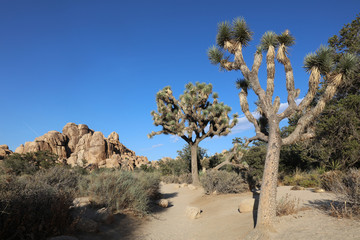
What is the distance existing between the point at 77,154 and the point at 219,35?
1904 inches

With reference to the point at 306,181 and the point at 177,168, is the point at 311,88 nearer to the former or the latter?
the point at 306,181

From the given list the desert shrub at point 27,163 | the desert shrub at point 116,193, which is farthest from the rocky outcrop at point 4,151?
the desert shrub at point 116,193

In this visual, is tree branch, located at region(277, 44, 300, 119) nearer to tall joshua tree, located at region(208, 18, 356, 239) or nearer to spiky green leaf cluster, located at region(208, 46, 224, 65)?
tall joshua tree, located at region(208, 18, 356, 239)

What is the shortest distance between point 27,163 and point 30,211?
504 inches

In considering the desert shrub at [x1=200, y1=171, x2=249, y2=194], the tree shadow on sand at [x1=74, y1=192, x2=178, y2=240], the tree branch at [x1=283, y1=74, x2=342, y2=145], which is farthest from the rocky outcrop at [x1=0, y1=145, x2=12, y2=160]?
the tree branch at [x1=283, y1=74, x2=342, y2=145]

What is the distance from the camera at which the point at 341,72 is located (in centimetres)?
739

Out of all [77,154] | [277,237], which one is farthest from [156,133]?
[77,154]

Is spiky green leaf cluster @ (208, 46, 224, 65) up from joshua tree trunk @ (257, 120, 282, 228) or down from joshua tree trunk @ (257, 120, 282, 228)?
up

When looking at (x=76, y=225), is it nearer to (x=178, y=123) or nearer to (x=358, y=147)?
(x=178, y=123)

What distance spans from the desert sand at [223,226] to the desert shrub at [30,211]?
798 millimetres

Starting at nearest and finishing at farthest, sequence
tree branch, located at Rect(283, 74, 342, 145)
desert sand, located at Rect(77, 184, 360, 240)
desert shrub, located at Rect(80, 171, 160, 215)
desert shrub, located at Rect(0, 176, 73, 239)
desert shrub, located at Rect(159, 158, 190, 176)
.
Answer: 1. desert shrub, located at Rect(0, 176, 73, 239)
2. desert sand, located at Rect(77, 184, 360, 240)
3. tree branch, located at Rect(283, 74, 342, 145)
4. desert shrub, located at Rect(80, 171, 160, 215)
5. desert shrub, located at Rect(159, 158, 190, 176)

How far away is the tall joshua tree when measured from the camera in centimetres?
594

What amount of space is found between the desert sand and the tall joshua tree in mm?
728

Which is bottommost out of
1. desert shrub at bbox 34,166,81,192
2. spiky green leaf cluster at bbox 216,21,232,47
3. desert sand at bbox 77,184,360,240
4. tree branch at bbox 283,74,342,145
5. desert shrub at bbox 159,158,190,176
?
desert sand at bbox 77,184,360,240
